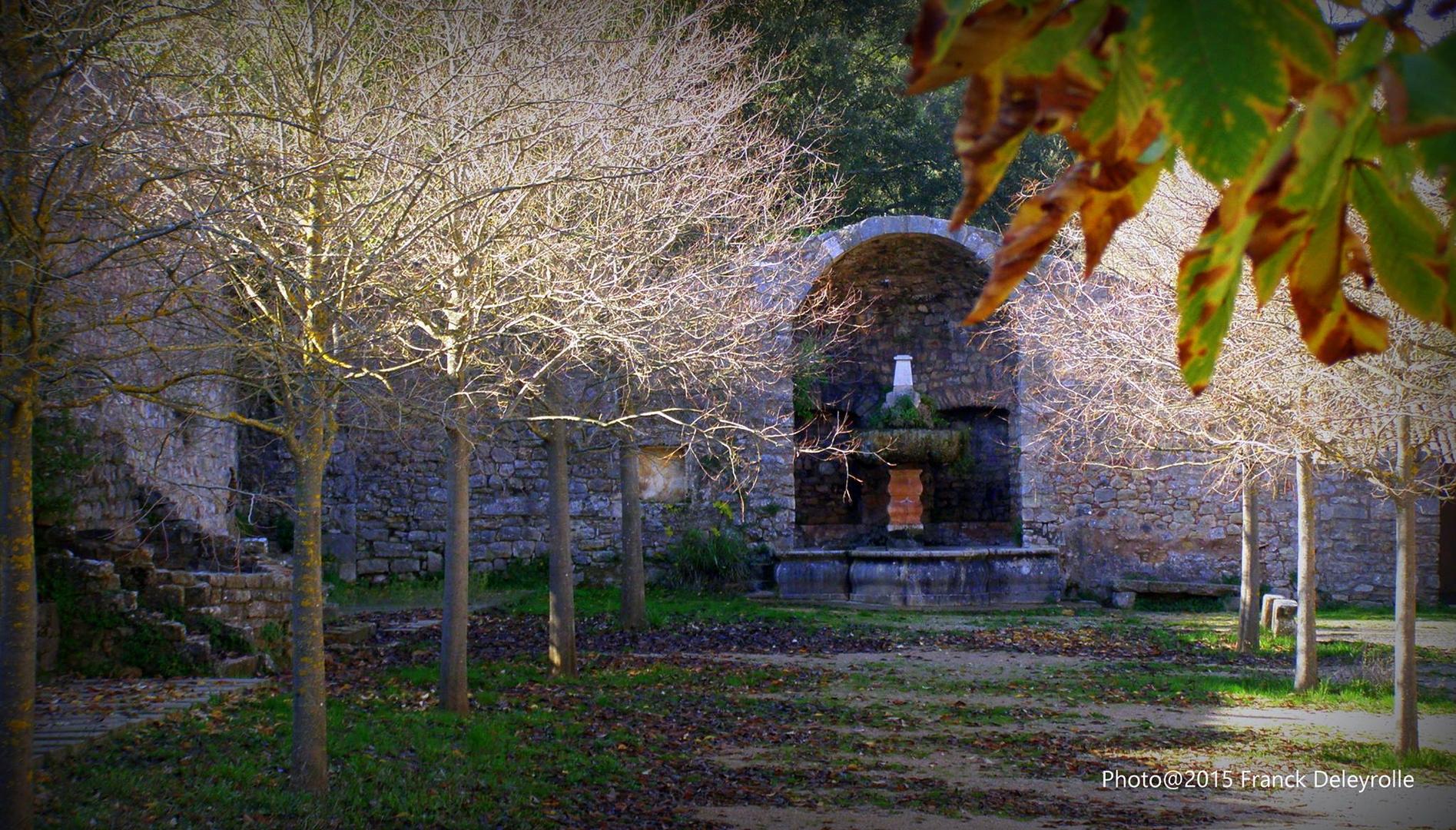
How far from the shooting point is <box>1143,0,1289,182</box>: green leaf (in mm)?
649

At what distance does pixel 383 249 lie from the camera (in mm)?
5188

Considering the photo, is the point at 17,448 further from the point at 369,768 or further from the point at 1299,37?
the point at 1299,37

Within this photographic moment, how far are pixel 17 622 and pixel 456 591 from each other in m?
3.54

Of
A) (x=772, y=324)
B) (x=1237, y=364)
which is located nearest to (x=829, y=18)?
(x=772, y=324)

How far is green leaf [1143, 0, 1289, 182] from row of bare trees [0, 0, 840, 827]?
3.91 m

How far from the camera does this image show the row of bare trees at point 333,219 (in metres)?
4.33

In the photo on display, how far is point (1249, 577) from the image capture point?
10.9 metres

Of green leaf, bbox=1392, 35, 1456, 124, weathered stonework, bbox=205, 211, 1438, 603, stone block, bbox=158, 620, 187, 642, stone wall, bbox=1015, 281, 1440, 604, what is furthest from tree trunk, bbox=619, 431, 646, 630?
green leaf, bbox=1392, 35, 1456, 124

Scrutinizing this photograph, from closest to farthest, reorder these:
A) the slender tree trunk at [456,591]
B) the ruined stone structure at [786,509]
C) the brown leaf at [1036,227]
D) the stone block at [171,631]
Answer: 1. the brown leaf at [1036,227]
2. the slender tree trunk at [456,591]
3. the stone block at [171,631]
4. the ruined stone structure at [786,509]

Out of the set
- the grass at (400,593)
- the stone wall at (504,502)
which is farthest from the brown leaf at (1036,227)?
the stone wall at (504,502)

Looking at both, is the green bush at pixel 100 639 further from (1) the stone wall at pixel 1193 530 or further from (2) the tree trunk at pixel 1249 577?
(1) the stone wall at pixel 1193 530

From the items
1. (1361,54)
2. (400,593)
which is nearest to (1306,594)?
(1361,54)

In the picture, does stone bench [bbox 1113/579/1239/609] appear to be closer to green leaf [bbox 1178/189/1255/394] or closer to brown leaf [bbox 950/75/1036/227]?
green leaf [bbox 1178/189/1255/394]

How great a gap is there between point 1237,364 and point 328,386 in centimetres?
593
